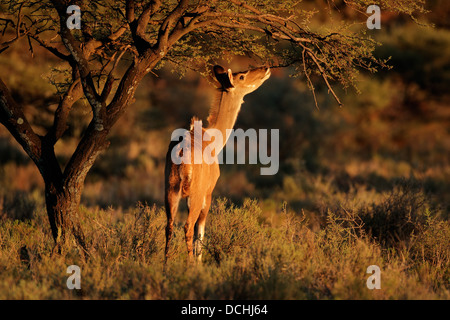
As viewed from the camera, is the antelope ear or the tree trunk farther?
the antelope ear

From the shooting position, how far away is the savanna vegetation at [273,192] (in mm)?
6977

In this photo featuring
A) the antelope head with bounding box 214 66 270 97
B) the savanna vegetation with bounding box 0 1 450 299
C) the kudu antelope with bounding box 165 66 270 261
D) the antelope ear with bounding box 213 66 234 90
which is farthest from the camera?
the antelope head with bounding box 214 66 270 97

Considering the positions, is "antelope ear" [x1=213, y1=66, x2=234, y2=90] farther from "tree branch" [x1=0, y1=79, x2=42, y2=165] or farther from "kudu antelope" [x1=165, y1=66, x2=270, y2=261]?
"tree branch" [x1=0, y1=79, x2=42, y2=165]

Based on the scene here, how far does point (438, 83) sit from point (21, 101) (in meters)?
24.1

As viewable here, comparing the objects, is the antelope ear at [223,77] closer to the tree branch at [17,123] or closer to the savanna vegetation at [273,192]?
the savanna vegetation at [273,192]

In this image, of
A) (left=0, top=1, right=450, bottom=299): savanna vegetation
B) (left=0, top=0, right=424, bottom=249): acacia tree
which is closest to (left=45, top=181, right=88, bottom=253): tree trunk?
(left=0, top=0, right=424, bottom=249): acacia tree

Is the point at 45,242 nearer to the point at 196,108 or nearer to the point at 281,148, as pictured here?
the point at 281,148

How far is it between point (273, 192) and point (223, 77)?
32.7ft

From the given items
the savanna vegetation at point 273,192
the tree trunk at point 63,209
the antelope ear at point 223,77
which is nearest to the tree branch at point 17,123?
the tree trunk at point 63,209

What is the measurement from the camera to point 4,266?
24.5ft

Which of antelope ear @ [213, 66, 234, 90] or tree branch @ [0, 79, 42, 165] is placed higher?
antelope ear @ [213, 66, 234, 90]

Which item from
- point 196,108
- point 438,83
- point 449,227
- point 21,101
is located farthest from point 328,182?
point 438,83

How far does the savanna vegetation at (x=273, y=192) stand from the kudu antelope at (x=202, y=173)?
1.40 ft

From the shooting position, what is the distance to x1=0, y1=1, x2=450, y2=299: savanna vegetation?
6.98 metres
